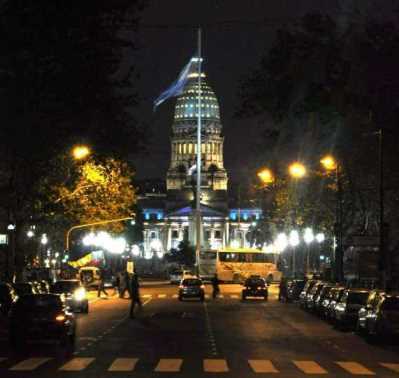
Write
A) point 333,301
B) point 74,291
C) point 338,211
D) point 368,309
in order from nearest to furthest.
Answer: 1. point 368,309
2. point 333,301
3. point 74,291
4. point 338,211

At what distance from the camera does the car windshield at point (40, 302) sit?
101 feet

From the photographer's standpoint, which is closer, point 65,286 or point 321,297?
point 321,297

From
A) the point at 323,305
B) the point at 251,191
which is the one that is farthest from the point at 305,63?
the point at 251,191

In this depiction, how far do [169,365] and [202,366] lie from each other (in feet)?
2.54

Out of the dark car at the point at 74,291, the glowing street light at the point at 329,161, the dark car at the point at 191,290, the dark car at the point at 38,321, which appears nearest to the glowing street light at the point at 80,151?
the dark car at the point at 74,291

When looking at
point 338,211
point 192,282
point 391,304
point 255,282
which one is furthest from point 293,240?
point 391,304

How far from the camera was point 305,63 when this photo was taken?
137 ft

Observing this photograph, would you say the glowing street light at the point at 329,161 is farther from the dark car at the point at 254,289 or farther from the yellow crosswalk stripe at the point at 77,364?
the yellow crosswalk stripe at the point at 77,364

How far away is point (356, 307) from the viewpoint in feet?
135

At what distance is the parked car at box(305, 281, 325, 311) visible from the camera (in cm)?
5322

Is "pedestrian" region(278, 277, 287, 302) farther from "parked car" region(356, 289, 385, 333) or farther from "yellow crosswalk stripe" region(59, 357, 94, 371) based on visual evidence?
"yellow crosswalk stripe" region(59, 357, 94, 371)

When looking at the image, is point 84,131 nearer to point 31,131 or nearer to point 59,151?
point 31,131

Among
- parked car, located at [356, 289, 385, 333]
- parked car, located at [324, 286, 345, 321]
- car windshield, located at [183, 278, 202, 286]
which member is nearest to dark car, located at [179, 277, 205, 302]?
car windshield, located at [183, 278, 202, 286]

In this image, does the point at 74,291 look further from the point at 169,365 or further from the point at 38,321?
the point at 169,365
